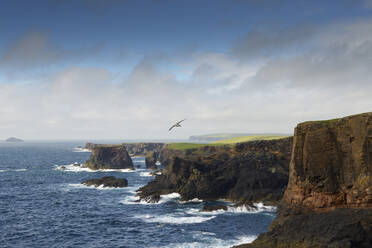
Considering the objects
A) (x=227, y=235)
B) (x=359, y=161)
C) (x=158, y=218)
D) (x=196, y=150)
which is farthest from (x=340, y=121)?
(x=196, y=150)

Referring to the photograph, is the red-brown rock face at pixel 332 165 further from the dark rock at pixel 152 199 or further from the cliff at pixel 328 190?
the dark rock at pixel 152 199

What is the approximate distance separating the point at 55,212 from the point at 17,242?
55.7 ft

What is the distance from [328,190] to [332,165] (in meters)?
2.99

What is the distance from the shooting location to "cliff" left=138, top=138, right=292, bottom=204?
220 feet

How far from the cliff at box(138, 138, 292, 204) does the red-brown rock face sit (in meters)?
26.6

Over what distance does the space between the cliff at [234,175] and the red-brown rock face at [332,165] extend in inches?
1046

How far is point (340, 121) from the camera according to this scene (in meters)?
35.0

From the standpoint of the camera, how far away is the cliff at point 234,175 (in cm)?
6694

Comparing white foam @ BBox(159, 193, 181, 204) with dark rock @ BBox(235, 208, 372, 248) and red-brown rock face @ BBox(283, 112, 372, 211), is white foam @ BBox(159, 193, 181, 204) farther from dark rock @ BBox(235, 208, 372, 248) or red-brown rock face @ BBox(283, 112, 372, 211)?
dark rock @ BBox(235, 208, 372, 248)

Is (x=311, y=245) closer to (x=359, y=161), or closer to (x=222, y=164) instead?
(x=359, y=161)

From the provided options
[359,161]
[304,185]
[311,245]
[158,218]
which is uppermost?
[359,161]

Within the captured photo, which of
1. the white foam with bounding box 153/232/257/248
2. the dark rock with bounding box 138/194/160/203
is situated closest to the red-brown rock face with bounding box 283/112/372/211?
the white foam with bounding box 153/232/257/248

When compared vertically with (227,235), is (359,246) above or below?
above

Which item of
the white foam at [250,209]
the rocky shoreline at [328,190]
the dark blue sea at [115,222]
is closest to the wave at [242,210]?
the white foam at [250,209]
